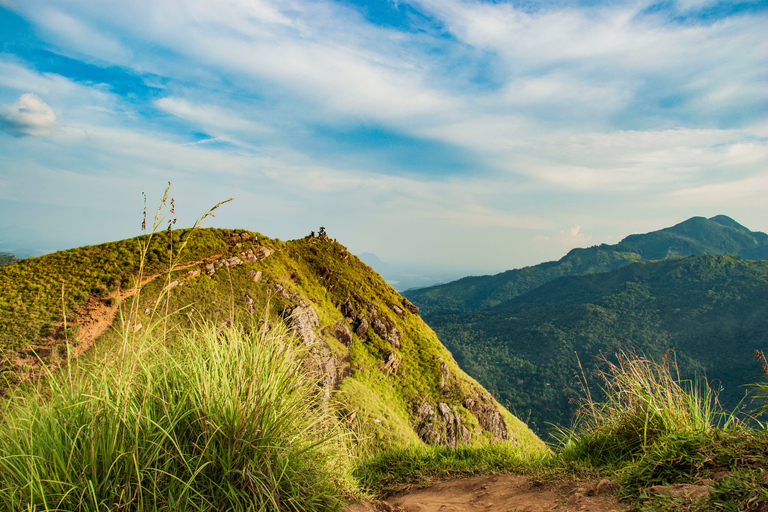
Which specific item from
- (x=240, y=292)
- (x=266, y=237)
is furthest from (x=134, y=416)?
(x=266, y=237)

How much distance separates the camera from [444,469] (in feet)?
16.3

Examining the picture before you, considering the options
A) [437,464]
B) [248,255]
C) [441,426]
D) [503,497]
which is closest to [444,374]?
[441,426]

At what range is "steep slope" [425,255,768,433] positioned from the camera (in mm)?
80938

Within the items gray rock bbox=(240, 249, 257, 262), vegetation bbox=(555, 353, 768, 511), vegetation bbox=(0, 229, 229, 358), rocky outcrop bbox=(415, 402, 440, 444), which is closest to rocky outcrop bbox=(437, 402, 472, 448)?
rocky outcrop bbox=(415, 402, 440, 444)

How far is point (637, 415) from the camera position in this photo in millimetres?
4168

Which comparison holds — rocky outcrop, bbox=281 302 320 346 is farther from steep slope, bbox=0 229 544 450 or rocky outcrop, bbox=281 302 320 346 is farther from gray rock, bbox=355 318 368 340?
gray rock, bbox=355 318 368 340

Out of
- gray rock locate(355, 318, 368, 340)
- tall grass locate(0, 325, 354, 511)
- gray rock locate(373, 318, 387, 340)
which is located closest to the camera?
tall grass locate(0, 325, 354, 511)

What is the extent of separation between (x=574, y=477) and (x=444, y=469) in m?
1.80

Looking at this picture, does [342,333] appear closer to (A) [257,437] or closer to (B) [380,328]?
(B) [380,328]

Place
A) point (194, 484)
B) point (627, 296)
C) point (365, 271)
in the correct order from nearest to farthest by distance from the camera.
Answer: point (194, 484) → point (365, 271) → point (627, 296)

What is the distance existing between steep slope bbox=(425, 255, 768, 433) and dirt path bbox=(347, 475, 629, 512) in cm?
7354

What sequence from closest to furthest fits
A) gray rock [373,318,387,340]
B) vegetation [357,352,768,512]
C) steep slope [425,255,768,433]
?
vegetation [357,352,768,512] < gray rock [373,318,387,340] < steep slope [425,255,768,433]

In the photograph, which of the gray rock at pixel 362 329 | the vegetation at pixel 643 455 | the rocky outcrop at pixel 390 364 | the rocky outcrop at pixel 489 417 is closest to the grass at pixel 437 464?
the vegetation at pixel 643 455

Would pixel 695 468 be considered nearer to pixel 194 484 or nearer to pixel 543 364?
pixel 194 484
